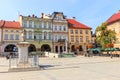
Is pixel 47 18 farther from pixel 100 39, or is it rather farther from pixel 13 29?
pixel 100 39

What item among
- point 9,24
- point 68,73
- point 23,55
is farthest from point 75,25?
point 68,73

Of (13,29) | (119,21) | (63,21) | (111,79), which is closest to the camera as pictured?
(111,79)

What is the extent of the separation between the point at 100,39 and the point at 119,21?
8.74m

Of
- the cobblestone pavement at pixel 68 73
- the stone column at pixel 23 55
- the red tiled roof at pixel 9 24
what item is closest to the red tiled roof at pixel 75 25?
the red tiled roof at pixel 9 24

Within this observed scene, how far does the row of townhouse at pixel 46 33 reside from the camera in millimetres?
48062

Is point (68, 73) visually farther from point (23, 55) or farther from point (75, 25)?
point (75, 25)

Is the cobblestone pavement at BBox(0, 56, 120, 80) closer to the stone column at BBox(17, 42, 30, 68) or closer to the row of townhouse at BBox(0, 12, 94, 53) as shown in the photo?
the stone column at BBox(17, 42, 30, 68)

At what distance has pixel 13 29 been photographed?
159 feet

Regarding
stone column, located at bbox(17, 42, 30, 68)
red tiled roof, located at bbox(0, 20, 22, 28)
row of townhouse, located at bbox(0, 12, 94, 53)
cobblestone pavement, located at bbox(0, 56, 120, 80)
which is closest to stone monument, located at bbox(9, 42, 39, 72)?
stone column, located at bbox(17, 42, 30, 68)

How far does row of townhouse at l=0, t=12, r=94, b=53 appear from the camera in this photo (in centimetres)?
4806

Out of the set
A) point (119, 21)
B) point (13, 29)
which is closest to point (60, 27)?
point (13, 29)

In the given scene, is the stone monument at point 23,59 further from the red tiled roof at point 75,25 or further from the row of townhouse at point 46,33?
the red tiled roof at point 75,25

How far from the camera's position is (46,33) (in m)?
52.9

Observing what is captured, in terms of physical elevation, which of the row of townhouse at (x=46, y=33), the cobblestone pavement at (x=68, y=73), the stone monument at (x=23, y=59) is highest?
the row of townhouse at (x=46, y=33)
